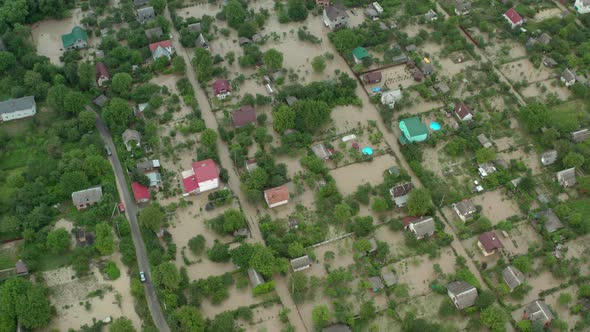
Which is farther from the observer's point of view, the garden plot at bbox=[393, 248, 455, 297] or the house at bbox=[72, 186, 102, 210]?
the house at bbox=[72, 186, 102, 210]

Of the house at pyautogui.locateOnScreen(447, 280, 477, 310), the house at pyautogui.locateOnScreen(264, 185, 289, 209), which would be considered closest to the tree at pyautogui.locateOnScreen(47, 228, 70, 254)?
the house at pyautogui.locateOnScreen(264, 185, 289, 209)

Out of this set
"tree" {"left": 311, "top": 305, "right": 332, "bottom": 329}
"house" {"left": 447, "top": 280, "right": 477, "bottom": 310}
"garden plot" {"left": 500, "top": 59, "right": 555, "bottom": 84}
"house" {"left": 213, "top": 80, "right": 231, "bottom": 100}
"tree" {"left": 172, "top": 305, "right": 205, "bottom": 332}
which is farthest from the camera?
"garden plot" {"left": 500, "top": 59, "right": 555, "bottom": 84}

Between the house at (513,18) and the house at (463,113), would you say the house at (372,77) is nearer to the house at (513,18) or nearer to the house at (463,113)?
the house at (463,113)

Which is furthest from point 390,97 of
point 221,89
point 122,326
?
point 122,326

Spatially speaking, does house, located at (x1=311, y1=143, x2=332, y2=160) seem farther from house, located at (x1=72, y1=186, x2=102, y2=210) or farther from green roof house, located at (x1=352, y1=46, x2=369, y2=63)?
house, located at (x1=72, y1=186, x2=102, y2=210)

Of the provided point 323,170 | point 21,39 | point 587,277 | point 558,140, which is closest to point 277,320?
point 323,170

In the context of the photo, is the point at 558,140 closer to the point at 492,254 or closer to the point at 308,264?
the point at 492,254

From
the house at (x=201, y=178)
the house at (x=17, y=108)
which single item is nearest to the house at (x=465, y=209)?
the house at (x=201, y=178)

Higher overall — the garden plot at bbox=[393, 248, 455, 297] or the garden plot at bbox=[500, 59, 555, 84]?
the garden plot at bbox=[500, 59, 555, 84]
